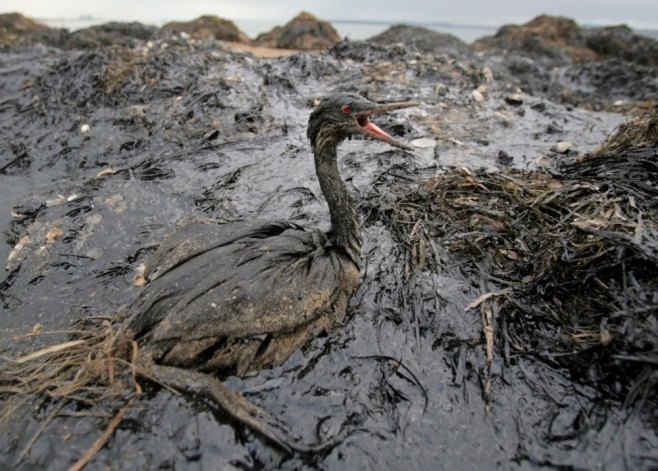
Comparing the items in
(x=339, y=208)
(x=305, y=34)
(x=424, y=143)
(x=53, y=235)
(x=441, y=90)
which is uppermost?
(x=305, y=34)

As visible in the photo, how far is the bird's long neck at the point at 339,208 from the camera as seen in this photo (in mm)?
3264

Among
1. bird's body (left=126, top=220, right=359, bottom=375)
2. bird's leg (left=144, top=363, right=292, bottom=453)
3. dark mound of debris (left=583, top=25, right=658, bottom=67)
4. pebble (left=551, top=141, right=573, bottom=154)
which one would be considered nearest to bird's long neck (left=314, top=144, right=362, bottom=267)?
bird's body (left=126, top=220, right=359, bottom=375)

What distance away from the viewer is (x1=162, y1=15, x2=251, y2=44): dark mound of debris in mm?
16781

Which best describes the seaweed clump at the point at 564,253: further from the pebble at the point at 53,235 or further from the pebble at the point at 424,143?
the pebble at the point at 53,235

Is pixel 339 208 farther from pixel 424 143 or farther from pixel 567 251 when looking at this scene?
pixel 424 143

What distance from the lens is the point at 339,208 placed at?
10.8 feet

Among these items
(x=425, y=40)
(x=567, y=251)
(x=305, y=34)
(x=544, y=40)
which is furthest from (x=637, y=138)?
(x=305, y=34)

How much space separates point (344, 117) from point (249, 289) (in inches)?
54.7

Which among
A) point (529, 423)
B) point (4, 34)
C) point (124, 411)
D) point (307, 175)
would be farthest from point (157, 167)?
point (4, 34)

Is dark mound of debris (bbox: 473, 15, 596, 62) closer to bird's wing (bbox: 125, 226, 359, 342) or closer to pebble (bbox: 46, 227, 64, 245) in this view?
bird's wing (bbox: 125, 226, 359, 342)

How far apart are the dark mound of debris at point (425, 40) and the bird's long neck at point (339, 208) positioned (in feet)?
39.4

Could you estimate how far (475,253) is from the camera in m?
3.74

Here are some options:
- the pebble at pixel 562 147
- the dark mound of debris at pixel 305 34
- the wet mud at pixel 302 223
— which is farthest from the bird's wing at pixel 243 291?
the dark mound of debris at pixel 305 34

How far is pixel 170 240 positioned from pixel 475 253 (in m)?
2.62
